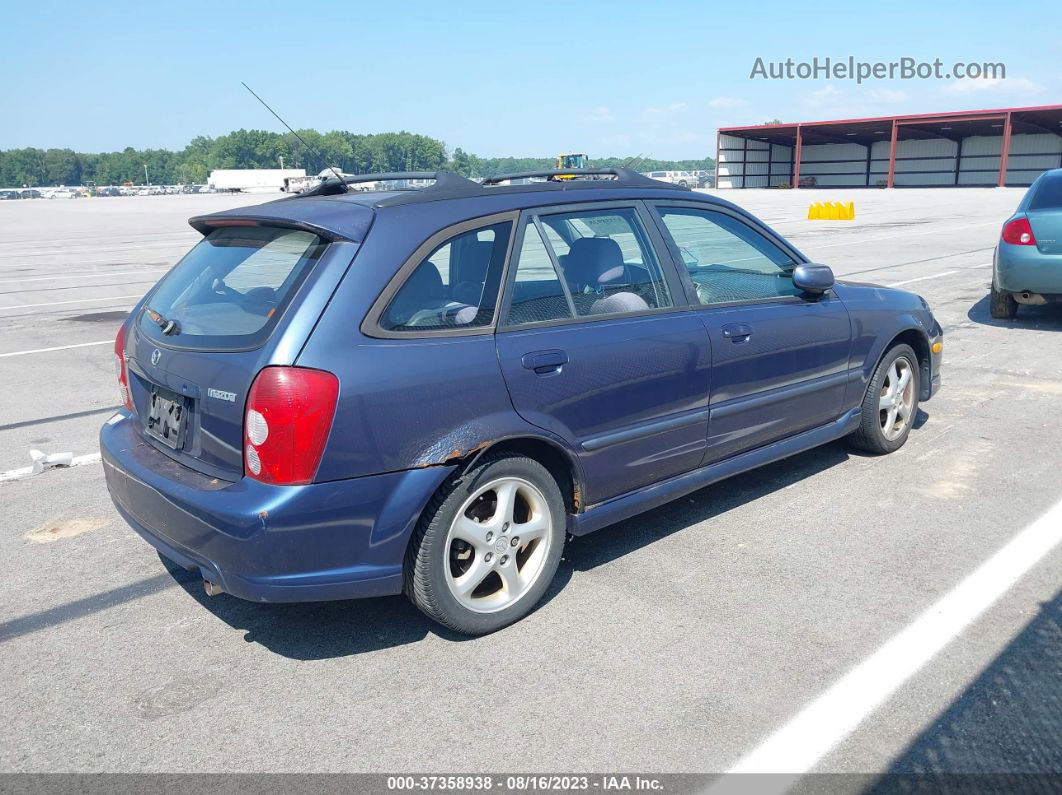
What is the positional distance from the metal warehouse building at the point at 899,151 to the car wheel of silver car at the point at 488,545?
6246 cm

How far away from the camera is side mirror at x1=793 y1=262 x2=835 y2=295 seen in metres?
4.44

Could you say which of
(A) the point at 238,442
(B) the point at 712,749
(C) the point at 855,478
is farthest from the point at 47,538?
(C) the point at 855,478

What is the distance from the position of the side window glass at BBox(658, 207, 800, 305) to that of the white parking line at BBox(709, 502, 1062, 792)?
5.19ft

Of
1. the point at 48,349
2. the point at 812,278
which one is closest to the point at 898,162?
the point at 48,349

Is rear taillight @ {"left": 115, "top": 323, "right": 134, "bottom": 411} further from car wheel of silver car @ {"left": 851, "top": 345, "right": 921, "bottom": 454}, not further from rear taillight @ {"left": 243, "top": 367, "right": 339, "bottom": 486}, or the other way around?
car wheel of silver car @ {"left": 851, "top": 345, "right": 921, "bottom": 454}

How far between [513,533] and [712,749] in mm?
1077

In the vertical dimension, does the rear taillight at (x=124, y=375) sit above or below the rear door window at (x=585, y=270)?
below

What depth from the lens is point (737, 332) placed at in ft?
13.4

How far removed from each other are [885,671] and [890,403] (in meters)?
2.50

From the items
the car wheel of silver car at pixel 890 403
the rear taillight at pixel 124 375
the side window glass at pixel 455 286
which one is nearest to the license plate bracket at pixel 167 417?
the rear taillight at pixel 124 375

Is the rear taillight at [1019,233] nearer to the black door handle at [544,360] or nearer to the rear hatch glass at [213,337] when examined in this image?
the black door handle at [544,360]

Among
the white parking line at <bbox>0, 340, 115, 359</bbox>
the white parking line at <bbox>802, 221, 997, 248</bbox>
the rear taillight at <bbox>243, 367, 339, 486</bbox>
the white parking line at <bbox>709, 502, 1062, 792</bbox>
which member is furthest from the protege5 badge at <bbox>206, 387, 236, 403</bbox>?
the white parking line at <bbox>802, 221, 997, 248</bbox>

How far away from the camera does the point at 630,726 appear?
275 cm

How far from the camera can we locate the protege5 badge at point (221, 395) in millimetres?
2951
